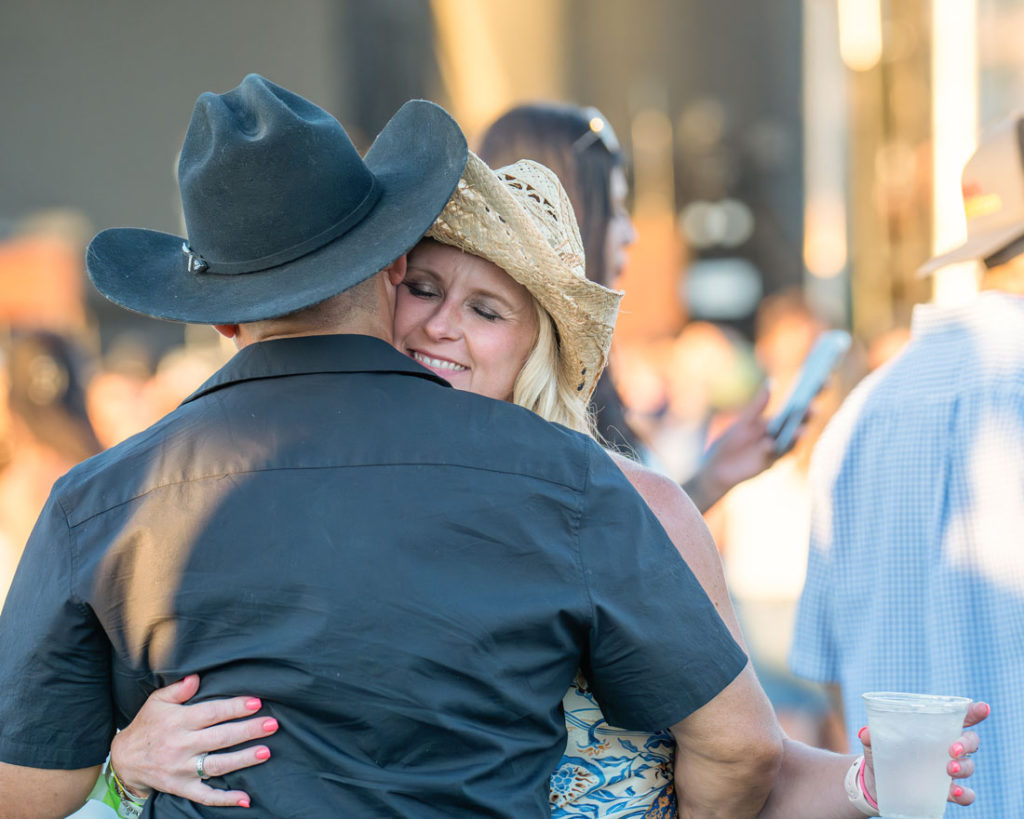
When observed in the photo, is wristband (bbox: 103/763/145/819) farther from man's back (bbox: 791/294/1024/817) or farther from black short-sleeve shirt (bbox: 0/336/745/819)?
man's back (bbox: 791/294/1024/817)

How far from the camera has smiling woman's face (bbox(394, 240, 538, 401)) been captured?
2.24m

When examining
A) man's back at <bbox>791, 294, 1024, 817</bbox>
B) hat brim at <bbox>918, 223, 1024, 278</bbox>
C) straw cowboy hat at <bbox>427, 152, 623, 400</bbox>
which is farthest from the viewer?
hat brim at <bbox>918, 223, 1024, 278</bbox>

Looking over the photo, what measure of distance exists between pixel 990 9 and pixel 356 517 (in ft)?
43.1

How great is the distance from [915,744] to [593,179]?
1822mm

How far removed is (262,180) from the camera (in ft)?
5.38

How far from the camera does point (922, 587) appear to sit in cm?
289

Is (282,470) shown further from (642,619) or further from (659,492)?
(659,492)

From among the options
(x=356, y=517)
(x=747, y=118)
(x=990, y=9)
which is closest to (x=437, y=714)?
(x=356, y=517)

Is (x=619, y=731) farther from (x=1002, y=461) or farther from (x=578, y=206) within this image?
(x=578, y=206)

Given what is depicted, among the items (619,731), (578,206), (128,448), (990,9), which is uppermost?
(990,9)

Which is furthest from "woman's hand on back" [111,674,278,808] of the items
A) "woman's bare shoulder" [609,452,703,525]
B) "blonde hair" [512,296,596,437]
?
"blonde hair" [512,296,596,437]

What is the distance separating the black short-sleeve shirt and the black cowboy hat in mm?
98

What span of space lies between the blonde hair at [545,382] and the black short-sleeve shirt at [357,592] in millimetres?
652

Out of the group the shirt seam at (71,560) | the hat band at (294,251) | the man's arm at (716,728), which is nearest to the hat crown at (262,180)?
the hat band at (294,251)
